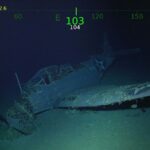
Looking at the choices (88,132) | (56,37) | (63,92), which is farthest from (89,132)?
(56,37)

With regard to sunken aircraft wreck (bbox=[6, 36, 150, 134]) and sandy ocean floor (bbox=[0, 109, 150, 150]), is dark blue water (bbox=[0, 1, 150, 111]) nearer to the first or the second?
sunken aircraft wreck (bbox=[6, 36, 150, 134])

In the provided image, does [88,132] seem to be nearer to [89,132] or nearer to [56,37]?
[89,132]

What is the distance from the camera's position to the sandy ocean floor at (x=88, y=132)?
461 cm

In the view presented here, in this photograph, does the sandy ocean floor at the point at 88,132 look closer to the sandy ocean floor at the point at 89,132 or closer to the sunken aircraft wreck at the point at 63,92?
the sandy ocean floor at the point at 89,132

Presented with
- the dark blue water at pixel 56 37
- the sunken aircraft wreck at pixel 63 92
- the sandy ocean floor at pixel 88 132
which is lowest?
the sandy ocean floor at pixel 88 132

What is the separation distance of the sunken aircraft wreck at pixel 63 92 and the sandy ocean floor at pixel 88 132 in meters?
0.16

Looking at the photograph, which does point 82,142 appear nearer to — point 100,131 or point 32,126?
point 100,131

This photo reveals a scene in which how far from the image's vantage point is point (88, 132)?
4906mm

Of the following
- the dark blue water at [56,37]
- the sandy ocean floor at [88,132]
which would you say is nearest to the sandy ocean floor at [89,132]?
the sandy ocean floor at [88,132]

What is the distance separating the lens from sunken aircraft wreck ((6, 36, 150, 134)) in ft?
17.0

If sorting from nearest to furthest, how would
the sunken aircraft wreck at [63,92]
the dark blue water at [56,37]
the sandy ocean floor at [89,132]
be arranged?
the sandy ocean floor at [89,132], the sunken aircraft wreck at [63,92], the dark blue water at [56,37]

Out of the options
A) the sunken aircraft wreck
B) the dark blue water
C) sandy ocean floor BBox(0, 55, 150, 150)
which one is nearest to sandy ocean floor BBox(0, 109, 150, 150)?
sandy ocean floor BBox(0, 55, 150, 150)

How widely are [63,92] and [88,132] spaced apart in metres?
1.13

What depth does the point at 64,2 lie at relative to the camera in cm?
573
